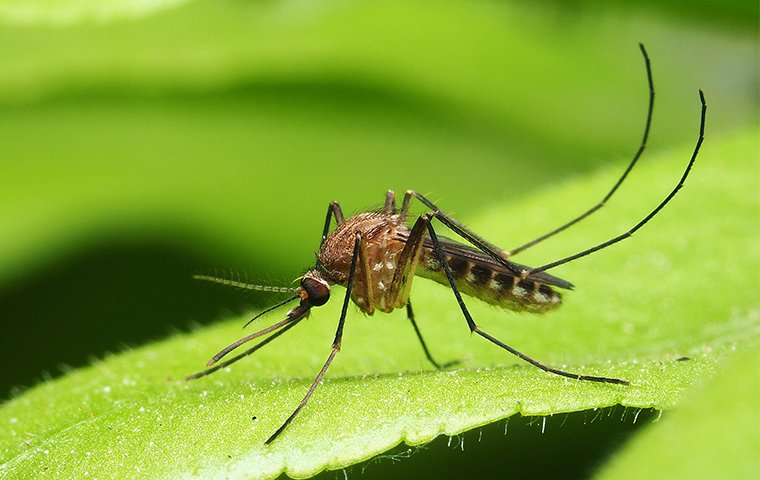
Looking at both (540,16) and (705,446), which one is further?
(540,16)

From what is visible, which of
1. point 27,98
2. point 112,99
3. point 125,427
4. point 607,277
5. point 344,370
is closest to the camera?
point 125,427

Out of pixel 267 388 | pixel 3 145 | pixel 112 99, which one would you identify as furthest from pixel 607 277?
pixel 3 145

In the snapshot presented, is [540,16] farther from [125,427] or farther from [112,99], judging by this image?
[125,427]

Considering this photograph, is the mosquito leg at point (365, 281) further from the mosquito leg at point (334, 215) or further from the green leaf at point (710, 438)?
the green leaf at point (710, 438)

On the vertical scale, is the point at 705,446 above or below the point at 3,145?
above

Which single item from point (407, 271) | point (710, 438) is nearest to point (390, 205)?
point (407, 271)

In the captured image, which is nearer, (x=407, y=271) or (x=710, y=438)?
(x=710, y=438)

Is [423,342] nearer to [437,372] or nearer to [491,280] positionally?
[491,280]
